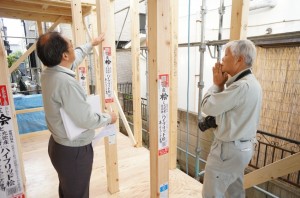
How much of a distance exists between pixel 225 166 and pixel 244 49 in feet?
2.73

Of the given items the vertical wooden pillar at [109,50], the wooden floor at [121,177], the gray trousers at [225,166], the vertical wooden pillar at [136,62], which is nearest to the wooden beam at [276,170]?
the gray trousers at [225,166]

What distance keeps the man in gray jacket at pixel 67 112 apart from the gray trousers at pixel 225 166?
88cm

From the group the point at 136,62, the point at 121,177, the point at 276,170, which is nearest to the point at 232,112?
the point at 276,170

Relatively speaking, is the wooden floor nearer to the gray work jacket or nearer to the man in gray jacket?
the man in gray jacket

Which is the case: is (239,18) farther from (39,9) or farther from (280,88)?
(39,9)

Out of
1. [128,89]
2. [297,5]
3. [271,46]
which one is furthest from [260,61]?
[128,89]

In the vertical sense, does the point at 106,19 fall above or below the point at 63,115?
above

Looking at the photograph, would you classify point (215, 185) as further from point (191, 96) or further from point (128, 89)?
point (128, 89)

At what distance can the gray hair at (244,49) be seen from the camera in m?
1.31

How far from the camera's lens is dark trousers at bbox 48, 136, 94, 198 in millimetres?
1393

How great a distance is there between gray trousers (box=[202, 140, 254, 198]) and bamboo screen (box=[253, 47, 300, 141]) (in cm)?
297

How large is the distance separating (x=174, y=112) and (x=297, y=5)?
3788 millimetres

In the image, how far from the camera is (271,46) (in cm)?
384

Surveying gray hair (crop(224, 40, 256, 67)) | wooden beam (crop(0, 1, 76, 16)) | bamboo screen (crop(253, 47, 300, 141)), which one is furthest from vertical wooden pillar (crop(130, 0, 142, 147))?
bamboo screen (crop(253, 47, 300, 141))
